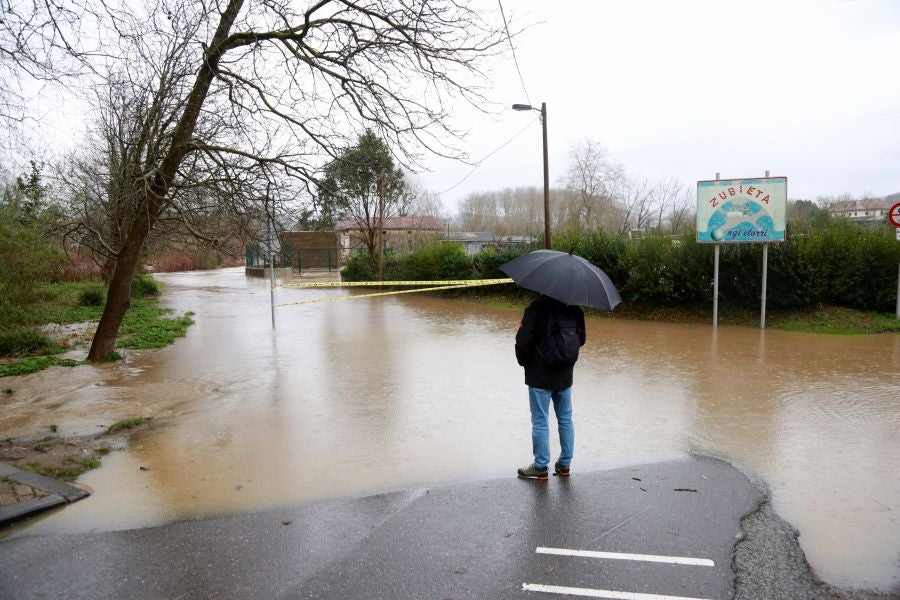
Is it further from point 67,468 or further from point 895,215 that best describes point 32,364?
point 895,215

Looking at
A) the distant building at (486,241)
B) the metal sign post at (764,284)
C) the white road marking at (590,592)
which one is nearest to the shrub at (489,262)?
the distant building at (486,241)

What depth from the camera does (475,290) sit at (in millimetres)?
22969

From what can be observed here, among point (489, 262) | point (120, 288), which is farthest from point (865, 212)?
point (120, 288)

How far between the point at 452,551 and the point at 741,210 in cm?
1259

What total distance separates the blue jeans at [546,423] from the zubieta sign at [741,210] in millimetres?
10829

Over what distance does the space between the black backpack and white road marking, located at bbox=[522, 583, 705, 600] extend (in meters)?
1.76

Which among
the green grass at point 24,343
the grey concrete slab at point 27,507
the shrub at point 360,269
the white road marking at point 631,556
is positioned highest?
the shrub at point 360,269

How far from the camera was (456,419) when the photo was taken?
6.89m

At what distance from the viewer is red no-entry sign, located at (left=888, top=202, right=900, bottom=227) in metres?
→ 12.7

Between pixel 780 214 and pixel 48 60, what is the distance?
1355 centimetres

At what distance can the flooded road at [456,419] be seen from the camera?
4.59 meters

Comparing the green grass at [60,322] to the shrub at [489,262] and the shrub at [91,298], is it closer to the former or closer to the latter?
the shrub at [91,298]

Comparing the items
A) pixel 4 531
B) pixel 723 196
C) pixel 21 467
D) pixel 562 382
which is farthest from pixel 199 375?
pixel 723 196

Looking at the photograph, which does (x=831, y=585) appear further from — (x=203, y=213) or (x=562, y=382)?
(x=203, y=213)
